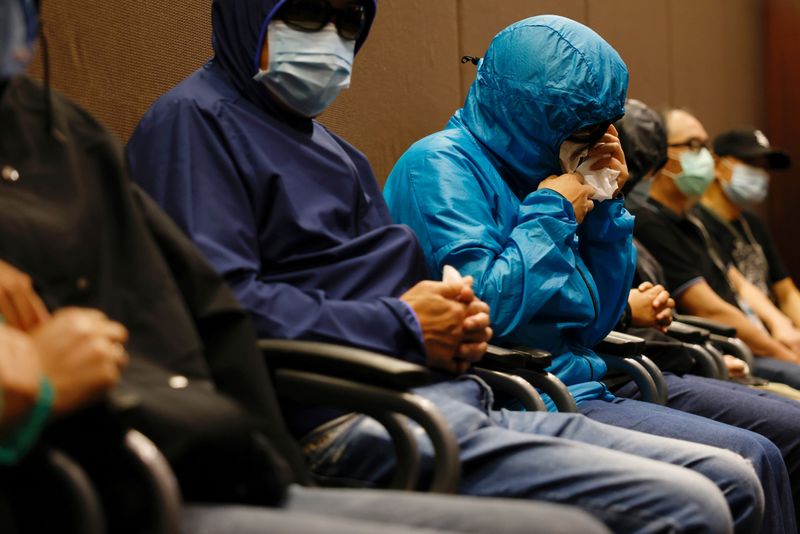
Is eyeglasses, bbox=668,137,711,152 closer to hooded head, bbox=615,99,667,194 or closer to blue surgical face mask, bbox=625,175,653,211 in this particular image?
blue surgical face mask, bbox=625,175,653,211

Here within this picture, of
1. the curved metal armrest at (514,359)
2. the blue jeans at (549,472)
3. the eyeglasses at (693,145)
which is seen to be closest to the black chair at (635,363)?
the curved metal armrest at (514,359)

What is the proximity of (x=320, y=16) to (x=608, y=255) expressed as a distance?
37.4 inches

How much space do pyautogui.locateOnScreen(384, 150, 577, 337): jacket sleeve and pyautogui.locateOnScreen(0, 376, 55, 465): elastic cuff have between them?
3.89ft

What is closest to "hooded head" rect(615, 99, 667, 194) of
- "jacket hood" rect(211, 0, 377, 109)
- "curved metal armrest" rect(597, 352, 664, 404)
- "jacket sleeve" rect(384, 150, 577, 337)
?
"curved metal armrest" rect(597, 352, 664, 404)

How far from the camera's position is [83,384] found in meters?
1.05

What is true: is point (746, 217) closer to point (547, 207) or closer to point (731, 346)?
point (731, 346)

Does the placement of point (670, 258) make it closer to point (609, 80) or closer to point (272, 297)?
Answer: point (609, 80)

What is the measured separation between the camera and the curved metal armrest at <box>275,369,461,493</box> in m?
1.46

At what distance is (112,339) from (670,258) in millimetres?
2836

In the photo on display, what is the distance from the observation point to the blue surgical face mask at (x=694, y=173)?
13.0 ft

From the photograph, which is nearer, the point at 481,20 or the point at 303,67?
the point at 303,67

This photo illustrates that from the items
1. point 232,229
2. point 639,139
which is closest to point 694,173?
point 639,139

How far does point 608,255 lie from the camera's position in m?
2.45

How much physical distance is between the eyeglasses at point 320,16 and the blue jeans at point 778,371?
2.53 m
